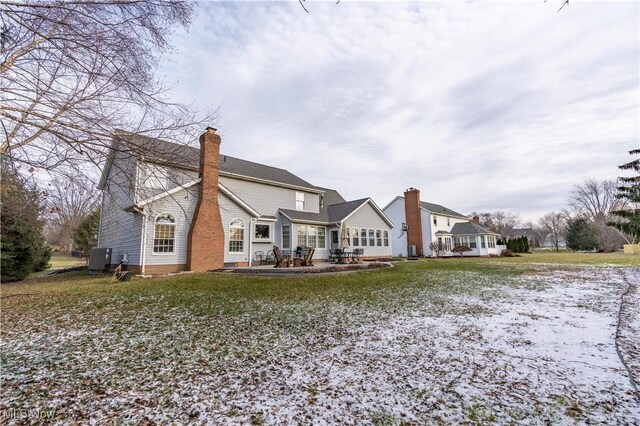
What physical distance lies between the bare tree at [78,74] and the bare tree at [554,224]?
8427 cm

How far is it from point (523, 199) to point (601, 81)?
62.9 m

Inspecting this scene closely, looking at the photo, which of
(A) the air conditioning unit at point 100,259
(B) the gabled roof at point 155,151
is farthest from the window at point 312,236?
(B) the gabled roof at point 155,151

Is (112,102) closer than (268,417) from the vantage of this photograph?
No

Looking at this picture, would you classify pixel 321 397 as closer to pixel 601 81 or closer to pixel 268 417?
pixel 268 417

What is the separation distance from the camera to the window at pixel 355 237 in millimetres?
22986

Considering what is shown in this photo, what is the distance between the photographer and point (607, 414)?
2607mm

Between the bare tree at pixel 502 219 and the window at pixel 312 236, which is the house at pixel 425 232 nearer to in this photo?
the window at pixel 312 236

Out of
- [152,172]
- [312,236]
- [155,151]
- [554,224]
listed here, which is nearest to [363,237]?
[312,236]

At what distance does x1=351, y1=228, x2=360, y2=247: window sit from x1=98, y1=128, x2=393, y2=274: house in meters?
0.08

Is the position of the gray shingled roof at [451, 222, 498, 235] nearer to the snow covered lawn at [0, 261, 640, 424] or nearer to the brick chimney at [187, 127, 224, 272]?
the snow covered lawn at [0, 261, 640, 424]

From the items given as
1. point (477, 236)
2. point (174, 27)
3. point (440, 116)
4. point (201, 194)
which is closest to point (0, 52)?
point (174, 27)

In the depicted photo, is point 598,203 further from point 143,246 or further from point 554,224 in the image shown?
point 143,246

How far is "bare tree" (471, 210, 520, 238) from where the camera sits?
70.8 meters

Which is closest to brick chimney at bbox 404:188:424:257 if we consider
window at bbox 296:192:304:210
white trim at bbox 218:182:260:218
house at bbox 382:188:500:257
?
house at bbox 382:188:500:257
